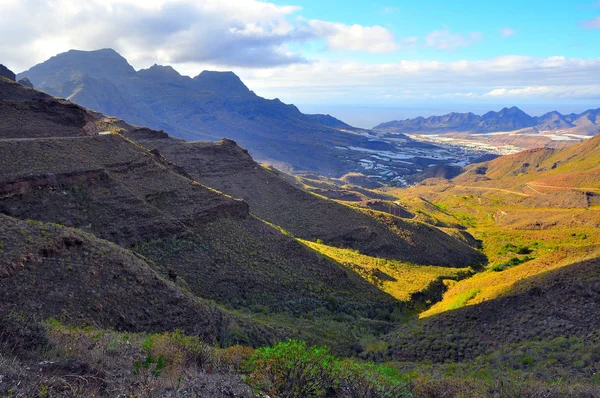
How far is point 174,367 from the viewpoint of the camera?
10516 mm

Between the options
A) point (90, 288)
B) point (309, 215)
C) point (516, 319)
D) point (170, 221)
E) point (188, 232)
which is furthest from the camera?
point (309, 215)

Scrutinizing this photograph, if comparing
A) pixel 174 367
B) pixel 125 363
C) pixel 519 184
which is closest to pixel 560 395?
pixel 174 367

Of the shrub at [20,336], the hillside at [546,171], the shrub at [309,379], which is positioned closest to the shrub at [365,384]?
the shrub at [309,379]

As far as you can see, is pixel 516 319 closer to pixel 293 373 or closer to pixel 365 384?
pixel 365 384

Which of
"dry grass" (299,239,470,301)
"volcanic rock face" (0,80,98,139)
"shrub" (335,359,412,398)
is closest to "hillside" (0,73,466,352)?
"volcanic rock face" (0,80,98,139)

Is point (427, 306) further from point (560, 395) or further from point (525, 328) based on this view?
point (560, 395)

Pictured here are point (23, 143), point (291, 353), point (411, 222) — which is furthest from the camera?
point (411, 222)

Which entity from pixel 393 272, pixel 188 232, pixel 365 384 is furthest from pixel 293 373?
pixel 393 272

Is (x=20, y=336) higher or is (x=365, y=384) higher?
(x=20, y=336)

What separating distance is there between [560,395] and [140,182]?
2777cm

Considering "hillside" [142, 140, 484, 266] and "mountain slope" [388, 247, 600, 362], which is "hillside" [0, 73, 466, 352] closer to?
"mountain slope" [388, 247, 600, 362]

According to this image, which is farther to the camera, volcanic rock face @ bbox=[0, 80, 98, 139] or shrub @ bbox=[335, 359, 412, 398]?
volcanic rock face @ bbox=[0, 80, 98, 139]

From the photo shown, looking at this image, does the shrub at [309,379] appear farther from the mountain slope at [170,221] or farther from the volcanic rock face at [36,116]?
the volcanic rock face at [36,116]

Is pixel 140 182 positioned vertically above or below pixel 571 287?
above
